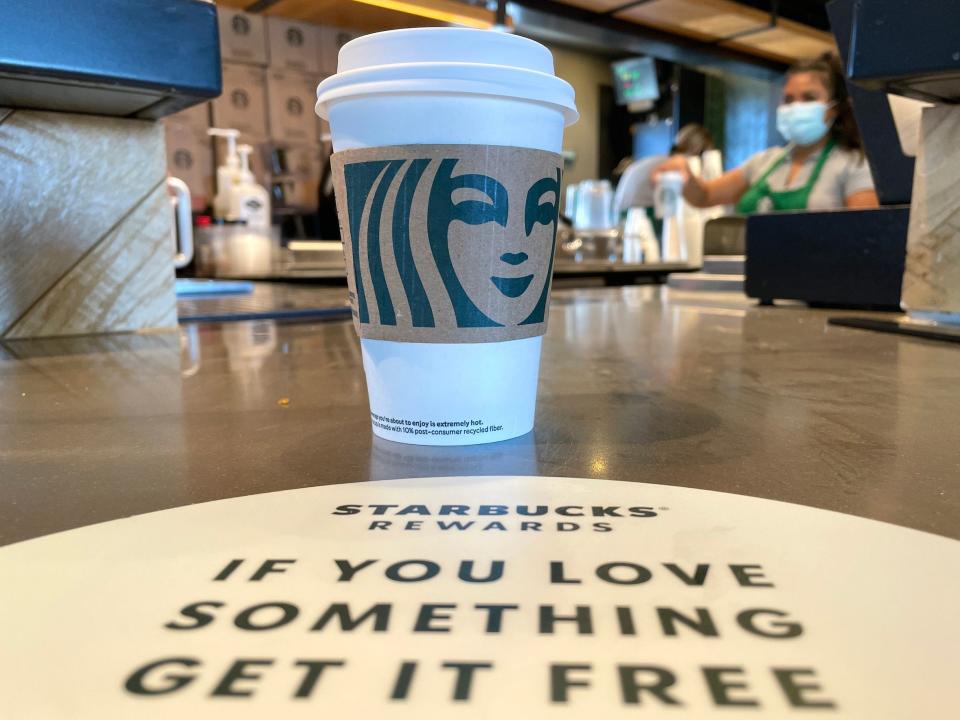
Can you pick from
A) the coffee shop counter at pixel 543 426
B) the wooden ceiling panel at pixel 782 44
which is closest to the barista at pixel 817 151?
the wooden ceiling panel at pixel 782 44

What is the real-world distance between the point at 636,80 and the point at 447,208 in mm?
5550

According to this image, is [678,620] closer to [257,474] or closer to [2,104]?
[257,474]

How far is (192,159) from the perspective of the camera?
329cm

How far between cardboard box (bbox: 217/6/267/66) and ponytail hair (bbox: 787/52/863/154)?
7.35ft

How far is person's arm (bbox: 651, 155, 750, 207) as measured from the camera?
10.5 ft

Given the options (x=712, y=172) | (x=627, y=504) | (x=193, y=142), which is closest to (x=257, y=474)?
(x=627, y=504)

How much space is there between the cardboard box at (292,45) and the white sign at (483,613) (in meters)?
3.49

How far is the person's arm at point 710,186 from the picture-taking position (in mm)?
3215

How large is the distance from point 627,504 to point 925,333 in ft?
2.46

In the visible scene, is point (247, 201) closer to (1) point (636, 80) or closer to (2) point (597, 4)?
(2) point (597, 4)

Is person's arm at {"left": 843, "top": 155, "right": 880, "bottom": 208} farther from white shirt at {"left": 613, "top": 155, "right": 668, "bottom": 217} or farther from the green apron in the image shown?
white shirt at {"left": 613, "top": 155, "right": 668, "bottom": 217}

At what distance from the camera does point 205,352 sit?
86 cm

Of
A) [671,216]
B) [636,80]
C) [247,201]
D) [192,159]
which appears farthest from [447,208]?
[636,80]

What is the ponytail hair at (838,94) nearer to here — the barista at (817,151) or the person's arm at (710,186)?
the barista at (817,151)
